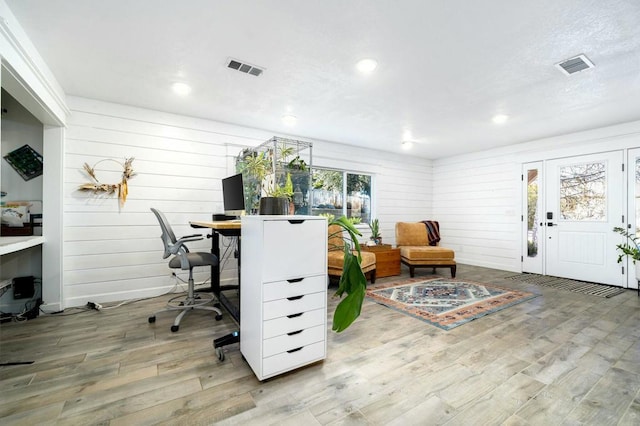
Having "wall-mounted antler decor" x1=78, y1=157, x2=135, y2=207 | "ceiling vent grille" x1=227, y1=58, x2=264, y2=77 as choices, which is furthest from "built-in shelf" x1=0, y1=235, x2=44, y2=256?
"ceiling vent grille" x1=227, y1=58, x2=264, y2=77

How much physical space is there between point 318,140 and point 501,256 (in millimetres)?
4076

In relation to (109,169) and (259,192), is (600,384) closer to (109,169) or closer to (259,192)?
(259,192)

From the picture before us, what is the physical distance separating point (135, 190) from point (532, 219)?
6.20 metres

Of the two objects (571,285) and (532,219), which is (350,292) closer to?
(571,285)

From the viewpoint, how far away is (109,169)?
334 centimetres

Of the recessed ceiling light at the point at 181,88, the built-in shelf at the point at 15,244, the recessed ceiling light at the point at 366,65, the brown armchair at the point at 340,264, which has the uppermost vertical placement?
the recessed ceiling light at the point at 181,88

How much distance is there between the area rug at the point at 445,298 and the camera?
113 inches

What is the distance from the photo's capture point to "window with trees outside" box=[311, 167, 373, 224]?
5.18m

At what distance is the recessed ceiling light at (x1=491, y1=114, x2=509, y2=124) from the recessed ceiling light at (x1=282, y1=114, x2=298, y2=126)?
270cm

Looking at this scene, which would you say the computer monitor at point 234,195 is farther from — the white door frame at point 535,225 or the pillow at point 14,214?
the white door frame at point 535,225

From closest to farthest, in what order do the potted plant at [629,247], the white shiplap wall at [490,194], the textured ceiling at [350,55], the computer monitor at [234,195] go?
the textured ceiling at [350,55] → the computer monitor at [234,195] → the potted plant at [629,247] → the white shiplap wall at [490,194]

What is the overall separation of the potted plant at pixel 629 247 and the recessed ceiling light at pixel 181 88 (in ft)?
19.0

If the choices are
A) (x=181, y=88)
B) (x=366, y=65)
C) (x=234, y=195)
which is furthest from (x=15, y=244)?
(x=366, y=65)

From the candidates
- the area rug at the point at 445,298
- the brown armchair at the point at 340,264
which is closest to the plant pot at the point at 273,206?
the area rug at the point at 445,298
